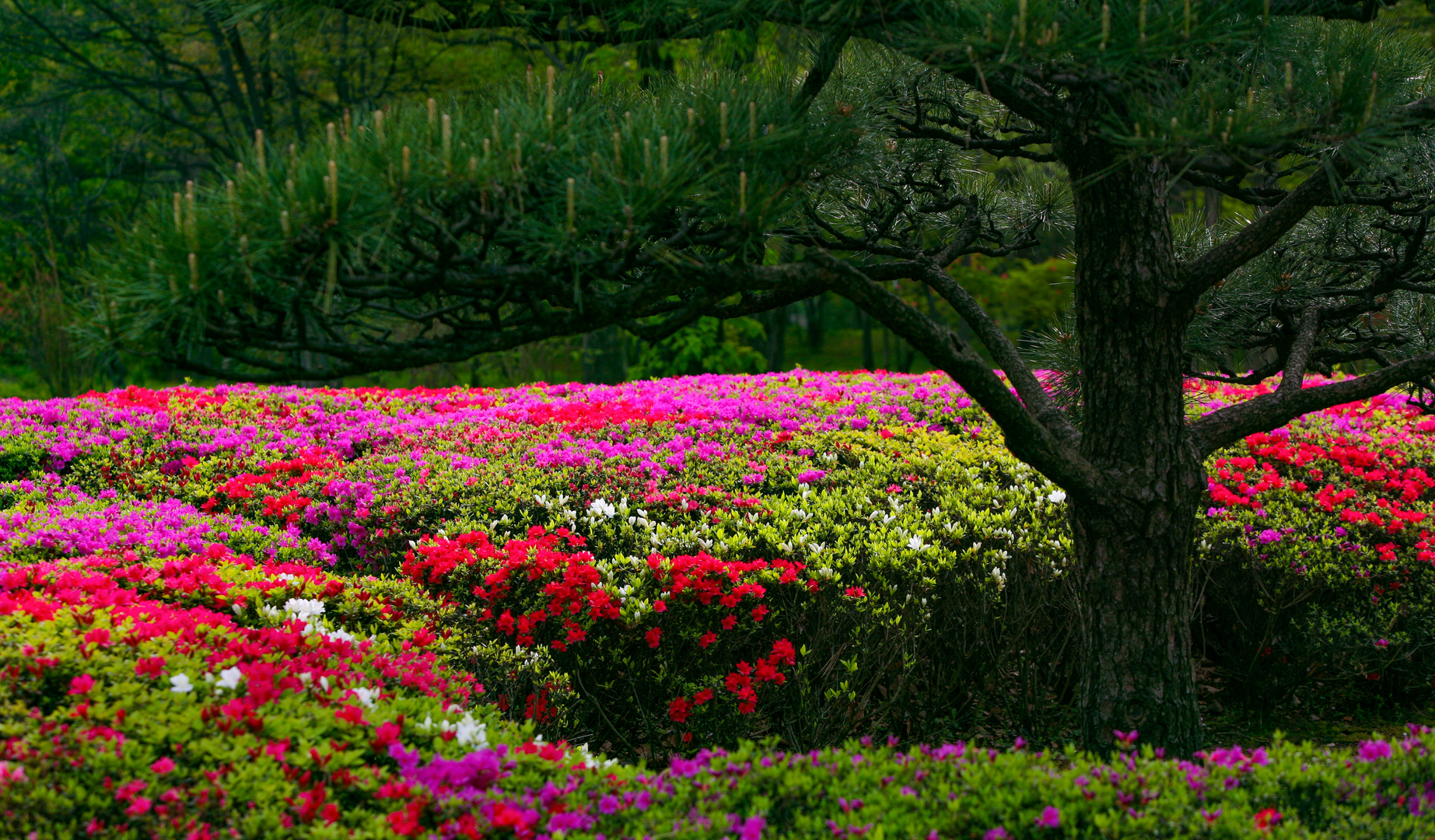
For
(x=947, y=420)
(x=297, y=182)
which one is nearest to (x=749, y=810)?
(x=297, y=182)

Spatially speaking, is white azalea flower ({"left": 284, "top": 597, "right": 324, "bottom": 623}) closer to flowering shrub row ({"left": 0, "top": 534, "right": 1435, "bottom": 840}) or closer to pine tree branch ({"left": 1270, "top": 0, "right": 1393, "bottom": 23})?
flowering shrub row ({"left": 0, "top": 534, "right": 1435, "bottom": 840})

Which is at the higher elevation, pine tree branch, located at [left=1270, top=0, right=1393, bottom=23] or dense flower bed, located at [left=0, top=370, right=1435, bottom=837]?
pine tree branch, located at [left=1270, top=0, right=1393, bottom=23]

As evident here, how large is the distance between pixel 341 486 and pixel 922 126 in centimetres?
381

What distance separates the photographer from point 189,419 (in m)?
6.86

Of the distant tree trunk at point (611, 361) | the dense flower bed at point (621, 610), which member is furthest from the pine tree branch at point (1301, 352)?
the distant tree trunk at point (611, 361)

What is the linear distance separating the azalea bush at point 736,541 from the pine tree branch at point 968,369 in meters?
1.16

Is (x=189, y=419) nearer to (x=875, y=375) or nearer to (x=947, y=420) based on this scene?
(x=947, y=420)

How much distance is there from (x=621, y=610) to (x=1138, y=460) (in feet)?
7.06

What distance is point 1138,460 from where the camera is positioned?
3.44 metres

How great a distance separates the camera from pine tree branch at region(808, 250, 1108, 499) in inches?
117

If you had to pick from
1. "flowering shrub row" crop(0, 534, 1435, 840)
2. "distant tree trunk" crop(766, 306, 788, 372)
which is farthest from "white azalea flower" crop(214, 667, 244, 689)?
"distant tree trunk" crop(766, 306, 788, 372)

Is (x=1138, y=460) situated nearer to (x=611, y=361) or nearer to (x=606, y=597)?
(x=606, y=597)

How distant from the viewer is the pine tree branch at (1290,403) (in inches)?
133

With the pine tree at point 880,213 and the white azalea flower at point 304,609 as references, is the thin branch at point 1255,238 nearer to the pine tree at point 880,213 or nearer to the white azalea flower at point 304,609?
the pine tree at point 880,213
